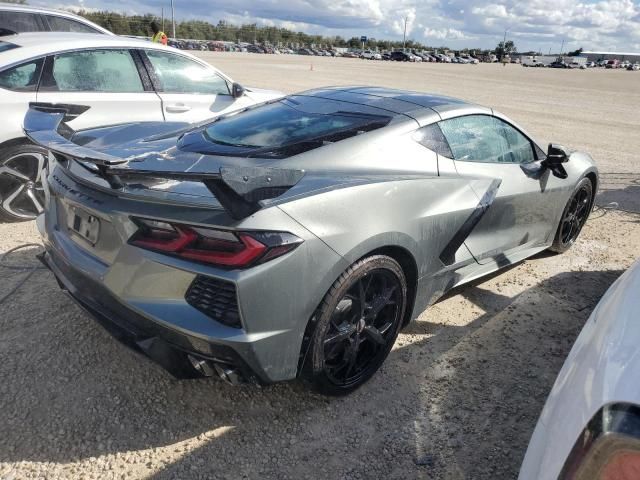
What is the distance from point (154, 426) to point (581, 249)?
13.9 feet

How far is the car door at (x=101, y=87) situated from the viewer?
15.5 feet

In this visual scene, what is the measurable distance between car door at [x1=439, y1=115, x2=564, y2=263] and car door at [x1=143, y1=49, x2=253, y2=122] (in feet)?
10.2

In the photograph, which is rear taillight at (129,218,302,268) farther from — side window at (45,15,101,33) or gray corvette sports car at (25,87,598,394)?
side window at (45,15,101,33)

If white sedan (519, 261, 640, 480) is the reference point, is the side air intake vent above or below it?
below

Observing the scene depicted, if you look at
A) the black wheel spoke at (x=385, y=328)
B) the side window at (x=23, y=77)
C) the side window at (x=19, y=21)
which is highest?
the side window at (x=19, y=21)

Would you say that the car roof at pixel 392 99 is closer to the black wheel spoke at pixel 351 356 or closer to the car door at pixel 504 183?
the car door at pixel 504 183

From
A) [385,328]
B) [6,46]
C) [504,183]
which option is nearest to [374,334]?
[385,328]

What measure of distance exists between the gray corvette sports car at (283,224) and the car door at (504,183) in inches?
0.6

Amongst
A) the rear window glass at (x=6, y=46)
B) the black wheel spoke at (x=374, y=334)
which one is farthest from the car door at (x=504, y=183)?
the rear window glass at (x=6, y=46)

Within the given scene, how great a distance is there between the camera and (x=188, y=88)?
221 inches

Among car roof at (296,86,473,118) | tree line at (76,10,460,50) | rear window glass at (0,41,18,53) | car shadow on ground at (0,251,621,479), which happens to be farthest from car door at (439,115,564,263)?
tree line at (76,10,460,50)

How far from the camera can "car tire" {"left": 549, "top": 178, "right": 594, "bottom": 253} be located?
14.9ft

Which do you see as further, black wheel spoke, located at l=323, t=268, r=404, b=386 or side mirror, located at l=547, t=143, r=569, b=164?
side mirror, located at l=547, t=143, r=569, b=164

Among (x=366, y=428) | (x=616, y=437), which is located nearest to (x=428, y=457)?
(x=366, y=428)
